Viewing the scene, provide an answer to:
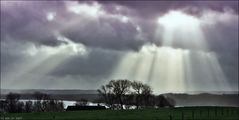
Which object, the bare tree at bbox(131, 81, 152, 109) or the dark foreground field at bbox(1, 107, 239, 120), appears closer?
the dark foreground field at bbox(1, 107, 239, 120)

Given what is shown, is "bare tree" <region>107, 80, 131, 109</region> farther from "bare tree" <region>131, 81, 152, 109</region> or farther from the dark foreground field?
the dark foreground field

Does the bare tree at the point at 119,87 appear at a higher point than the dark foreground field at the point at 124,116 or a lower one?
higher

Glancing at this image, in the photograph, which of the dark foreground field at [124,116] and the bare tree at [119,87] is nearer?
the dark foreground field at [124,116]

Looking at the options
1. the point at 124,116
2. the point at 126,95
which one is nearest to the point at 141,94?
the point at 126,95

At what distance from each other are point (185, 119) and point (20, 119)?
28.3 metres

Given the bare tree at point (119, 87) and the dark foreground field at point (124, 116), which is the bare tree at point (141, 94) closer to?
the bare tree at point (119, 87)

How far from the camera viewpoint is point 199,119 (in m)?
65.7

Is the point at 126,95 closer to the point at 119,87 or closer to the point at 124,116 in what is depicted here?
the point at 119,87

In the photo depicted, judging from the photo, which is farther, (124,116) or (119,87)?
(119,87)

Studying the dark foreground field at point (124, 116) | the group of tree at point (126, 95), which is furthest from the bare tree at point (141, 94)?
the dark foreground field at point (124, 116)

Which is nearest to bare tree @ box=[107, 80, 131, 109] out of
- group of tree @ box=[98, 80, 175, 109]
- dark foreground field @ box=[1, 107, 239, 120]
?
group of tree @ box=[98, 80, 175, 109]

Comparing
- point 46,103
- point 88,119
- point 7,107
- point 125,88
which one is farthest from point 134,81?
point 88,119

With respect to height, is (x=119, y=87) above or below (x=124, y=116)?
above

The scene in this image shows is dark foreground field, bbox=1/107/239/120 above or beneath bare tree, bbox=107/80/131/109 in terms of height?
beneath
